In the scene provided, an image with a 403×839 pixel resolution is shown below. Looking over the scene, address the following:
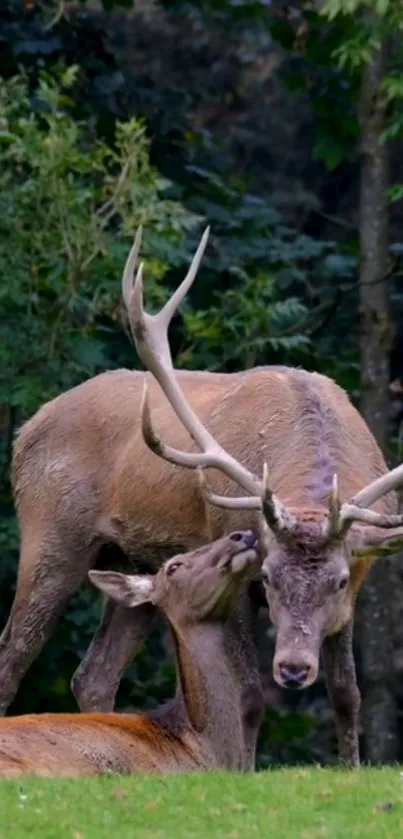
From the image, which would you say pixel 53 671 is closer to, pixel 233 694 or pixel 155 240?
pixel 155 240

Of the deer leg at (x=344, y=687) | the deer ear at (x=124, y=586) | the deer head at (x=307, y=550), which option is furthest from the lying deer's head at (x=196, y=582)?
the deer leg at (x=344, y=687)

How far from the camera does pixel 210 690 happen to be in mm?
8938

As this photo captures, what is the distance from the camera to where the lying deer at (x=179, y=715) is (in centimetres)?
814

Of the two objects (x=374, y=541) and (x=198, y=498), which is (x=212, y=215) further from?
(x=374, y=541)

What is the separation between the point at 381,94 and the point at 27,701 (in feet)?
13.7

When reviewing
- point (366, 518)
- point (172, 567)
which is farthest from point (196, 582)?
point (366, 518)

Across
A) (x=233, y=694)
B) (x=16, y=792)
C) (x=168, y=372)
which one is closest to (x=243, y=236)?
(x=168, y=372)

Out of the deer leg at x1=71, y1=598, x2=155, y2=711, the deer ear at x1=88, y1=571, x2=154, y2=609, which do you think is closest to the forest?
the deer leg at x1=71, y1=598, x2=155, y2=711

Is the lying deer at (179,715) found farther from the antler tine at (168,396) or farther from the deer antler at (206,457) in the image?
the antler tine at (168,396)

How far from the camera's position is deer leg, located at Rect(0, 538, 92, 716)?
11.1 m

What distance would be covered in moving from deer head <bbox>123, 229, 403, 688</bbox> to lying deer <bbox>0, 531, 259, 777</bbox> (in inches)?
6.2

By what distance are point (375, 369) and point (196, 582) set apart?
19.6ft

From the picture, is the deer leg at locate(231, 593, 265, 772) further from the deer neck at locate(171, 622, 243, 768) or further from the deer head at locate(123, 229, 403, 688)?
the deer neck at locate(171, 622, 243, 768)

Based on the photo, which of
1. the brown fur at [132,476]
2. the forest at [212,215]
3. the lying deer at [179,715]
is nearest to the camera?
the lying deer at [179,715]
